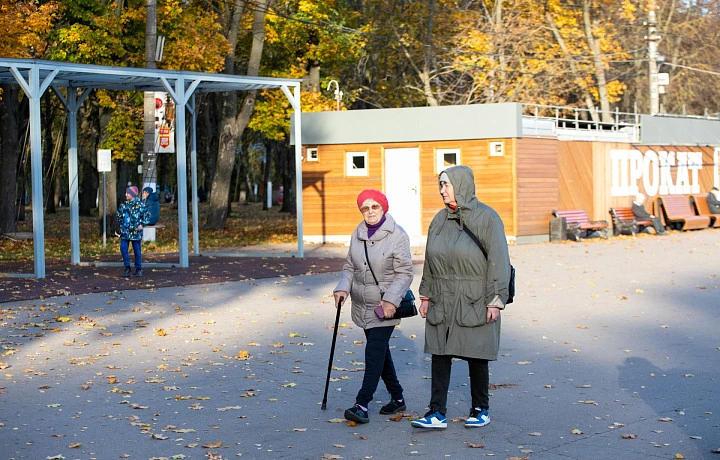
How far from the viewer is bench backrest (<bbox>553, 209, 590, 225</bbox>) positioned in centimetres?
2930

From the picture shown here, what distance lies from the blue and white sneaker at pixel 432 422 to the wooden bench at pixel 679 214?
1072 inches

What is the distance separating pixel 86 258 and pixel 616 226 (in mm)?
15033

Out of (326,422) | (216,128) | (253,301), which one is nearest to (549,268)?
(253,301)

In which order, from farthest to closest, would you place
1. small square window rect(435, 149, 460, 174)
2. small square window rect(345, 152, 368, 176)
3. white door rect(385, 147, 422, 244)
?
small square window rect(345, 152, 368, 176) < white door rect(385, 147, 422, 244) < small square window rect(435, 149, 460, 174)

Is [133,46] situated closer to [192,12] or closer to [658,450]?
[192,12]

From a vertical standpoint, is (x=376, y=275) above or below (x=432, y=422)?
above

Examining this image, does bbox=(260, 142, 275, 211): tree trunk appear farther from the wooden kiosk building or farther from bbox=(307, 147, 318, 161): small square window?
the wooden kiosk building

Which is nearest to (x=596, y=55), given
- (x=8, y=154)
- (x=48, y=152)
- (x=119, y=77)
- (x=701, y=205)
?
(x=701, y=205)

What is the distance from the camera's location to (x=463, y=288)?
23.8 feet

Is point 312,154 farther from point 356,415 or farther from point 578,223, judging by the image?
point 356,415

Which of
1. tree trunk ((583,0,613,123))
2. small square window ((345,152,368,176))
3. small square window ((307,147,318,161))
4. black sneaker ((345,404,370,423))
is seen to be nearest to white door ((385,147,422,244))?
small square window ((345,152,368,176))

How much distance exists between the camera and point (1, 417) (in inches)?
309

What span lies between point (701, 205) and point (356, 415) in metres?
30.2

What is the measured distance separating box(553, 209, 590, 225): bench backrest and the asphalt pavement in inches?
504
